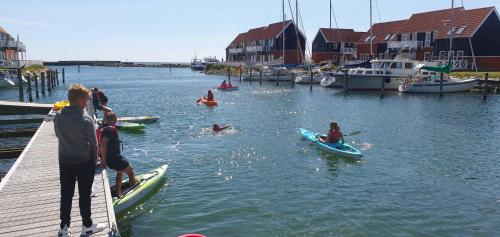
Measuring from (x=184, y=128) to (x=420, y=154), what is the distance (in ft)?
42.4

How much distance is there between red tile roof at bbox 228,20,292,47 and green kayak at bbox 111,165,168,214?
80.8m

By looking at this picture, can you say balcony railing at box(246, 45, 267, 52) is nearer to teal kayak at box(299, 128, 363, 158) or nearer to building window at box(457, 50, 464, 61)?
building window at box(457, 50, 464, 61)

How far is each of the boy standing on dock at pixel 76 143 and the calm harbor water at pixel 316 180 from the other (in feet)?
11.4

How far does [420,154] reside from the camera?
18469 millimetres

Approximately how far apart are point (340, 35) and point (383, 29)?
10837mm

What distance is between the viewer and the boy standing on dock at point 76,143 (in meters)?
6.64

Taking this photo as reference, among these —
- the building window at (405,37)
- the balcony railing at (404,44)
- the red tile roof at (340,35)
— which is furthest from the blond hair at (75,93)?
the red tile roof at (340,35)

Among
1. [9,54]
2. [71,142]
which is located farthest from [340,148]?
[9,54]

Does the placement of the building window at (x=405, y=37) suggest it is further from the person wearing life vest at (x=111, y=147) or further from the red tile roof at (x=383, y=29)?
the person wearing life vest at (x=111, y=147)

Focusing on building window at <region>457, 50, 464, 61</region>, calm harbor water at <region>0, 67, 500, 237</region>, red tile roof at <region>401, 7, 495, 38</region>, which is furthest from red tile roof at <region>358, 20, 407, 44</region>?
calm harbor water at <region>0, 67, 500, 237</region>

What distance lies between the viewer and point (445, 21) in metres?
63.8

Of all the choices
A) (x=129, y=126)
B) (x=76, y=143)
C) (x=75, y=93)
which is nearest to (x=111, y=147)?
(x=76, y=143)

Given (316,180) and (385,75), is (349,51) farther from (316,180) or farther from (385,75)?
(316,180)

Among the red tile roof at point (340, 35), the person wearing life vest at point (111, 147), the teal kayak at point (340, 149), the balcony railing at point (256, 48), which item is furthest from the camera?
the balcony railing at point (256, 48)
